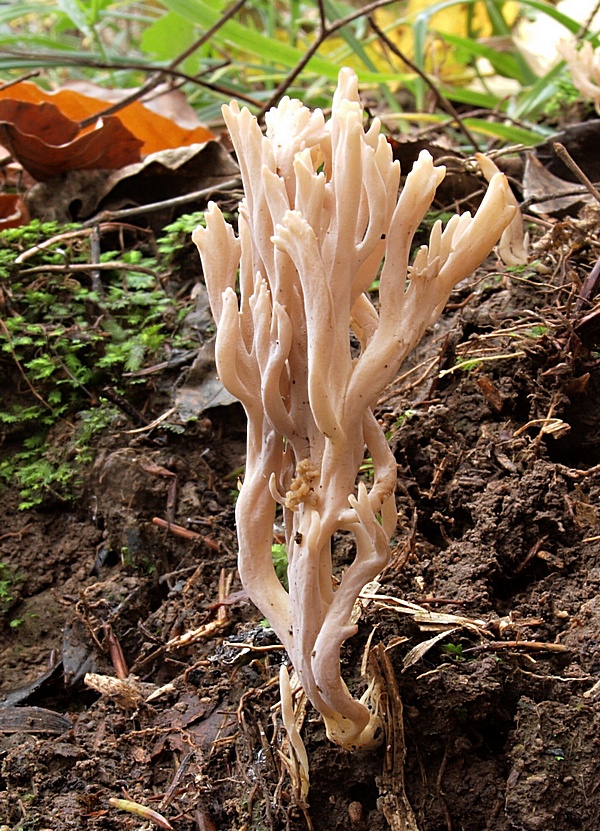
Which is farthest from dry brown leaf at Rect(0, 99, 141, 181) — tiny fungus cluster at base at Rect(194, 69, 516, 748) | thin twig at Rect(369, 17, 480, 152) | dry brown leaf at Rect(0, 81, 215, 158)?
tiny fungus cluster at base at Rect(194, 69, 516, 748)

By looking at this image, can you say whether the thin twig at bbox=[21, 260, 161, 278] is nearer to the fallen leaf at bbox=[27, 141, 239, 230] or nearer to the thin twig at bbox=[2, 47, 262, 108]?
the fallen leaf at bbox=[27, 141, 239, 230]

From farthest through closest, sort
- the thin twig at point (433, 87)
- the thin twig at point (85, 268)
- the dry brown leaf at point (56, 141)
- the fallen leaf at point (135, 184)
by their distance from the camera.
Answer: the thin twig at point (433, 87) < the fallen leaf at point (135, 184) < the dry brown leaf at point (56, 141) < the thin twig at point (85, 268)

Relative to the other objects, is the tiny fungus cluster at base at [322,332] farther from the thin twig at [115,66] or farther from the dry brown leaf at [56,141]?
the thin twig at [115,66]

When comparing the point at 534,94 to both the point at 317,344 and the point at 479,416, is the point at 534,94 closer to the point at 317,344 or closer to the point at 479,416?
the point at 479,416

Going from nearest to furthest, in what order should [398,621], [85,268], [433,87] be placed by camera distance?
[398,621], [85,268], [433,87]

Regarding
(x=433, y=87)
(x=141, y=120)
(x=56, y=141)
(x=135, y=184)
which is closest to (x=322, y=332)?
(x=135, y=184)

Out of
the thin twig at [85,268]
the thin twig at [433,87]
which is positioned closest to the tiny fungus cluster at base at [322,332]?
the thin twig at [85,268]

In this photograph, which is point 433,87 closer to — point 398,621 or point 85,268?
point 85,268

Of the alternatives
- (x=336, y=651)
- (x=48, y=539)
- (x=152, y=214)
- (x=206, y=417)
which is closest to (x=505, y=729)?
(x=336, y=651)
